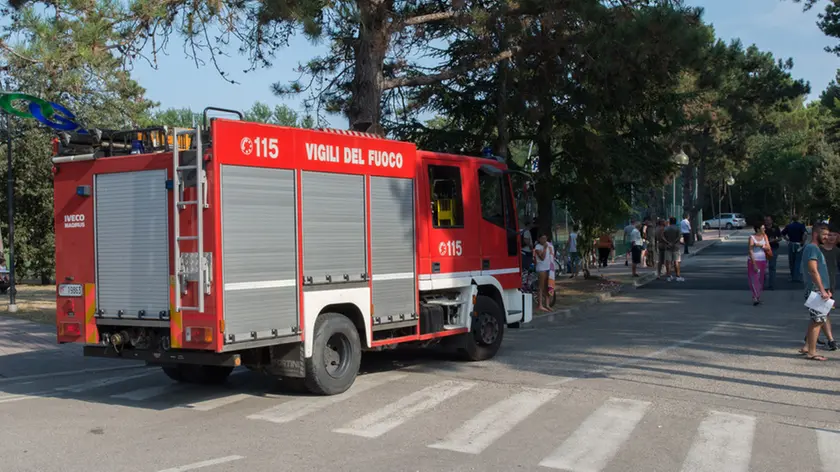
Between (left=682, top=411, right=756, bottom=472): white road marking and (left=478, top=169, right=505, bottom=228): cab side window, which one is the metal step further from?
(left=682, top=411, right=756, bottom=472): white road marking

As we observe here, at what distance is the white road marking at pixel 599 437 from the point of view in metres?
6.48

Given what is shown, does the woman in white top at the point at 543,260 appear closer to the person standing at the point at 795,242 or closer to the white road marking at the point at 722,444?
the person standing at the point at 795,242

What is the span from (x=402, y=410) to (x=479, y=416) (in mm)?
854

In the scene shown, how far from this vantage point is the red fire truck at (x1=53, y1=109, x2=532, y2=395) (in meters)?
8.05

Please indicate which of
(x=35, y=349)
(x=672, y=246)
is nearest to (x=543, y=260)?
(x=672, y=246)

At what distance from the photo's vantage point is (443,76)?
52.5 feet

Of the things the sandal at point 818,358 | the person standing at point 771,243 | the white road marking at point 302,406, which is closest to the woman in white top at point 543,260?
the sandal at point 818,358

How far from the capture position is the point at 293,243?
8719 mm

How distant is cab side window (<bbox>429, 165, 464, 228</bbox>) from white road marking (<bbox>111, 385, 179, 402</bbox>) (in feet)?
13.2

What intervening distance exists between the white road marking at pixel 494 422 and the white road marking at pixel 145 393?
4031 mm

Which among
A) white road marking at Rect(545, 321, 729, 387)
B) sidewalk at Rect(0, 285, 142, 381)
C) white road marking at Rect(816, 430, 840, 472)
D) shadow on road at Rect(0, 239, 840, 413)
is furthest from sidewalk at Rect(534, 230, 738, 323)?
white road marking at Rect(816, 430, 840, 472)

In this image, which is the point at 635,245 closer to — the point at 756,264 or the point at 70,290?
the point at 756,264

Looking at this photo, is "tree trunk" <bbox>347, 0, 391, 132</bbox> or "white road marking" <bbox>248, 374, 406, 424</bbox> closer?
"white road marking" <bbox>248, 374, 406, 424</bbox>

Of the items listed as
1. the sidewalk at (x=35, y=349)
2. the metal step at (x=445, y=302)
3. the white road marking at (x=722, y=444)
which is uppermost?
the metal step at (x=445, y=302)
